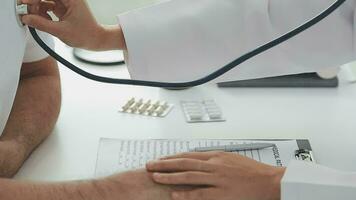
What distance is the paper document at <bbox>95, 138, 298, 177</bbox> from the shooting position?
3.48 ft

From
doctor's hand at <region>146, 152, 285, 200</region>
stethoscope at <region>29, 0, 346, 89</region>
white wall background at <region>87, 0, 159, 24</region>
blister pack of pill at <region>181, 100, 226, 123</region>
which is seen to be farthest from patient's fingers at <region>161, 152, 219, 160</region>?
white wall background at <region>87, 0, 159, 24</region>

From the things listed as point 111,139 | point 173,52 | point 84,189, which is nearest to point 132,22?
point 173,52

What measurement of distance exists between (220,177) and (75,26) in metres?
0.38

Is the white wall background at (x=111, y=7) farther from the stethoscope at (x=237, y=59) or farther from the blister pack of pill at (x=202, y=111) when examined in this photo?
the stethoscope at (x=237, y=59)

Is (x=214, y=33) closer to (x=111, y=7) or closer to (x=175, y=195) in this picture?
(x=175, y=195)

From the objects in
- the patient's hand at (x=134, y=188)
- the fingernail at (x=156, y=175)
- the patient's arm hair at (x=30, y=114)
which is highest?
the fingernail at (x=156, y=175)

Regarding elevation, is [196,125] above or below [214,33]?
below

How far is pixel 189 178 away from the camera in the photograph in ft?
3.03

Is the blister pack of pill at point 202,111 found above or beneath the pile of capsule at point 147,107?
above

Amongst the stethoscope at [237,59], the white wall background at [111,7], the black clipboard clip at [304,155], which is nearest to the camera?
the stethoscope at [237,59]

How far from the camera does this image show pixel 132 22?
A: 1.12m

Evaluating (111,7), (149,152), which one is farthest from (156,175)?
(111,7)

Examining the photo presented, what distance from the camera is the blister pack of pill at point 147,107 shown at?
4.21 ft

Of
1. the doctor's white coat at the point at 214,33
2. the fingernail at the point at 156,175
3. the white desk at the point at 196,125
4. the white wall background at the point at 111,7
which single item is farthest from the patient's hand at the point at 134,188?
the white wall background at the point at 111,7
